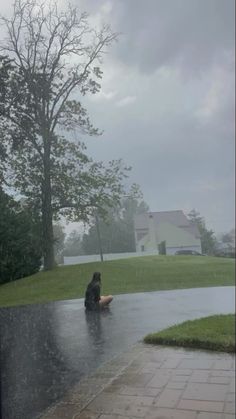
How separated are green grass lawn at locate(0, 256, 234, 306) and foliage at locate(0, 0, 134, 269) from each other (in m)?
0.11

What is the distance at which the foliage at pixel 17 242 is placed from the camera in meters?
2.34

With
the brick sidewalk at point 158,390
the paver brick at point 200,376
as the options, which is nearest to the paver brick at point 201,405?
the brick sidewalk at point 158,390

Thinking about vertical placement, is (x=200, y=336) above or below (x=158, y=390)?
above

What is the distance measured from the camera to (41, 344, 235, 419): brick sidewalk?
9.24 feet

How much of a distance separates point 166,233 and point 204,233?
17cm

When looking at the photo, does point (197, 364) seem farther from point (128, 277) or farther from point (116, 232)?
point (116, 232)

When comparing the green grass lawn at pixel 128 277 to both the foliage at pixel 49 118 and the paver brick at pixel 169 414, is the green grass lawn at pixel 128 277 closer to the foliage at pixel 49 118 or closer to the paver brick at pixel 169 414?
the foliage at pixel 49 118

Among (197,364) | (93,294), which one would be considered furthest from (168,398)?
(93,294)

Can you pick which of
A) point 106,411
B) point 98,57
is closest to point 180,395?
point 106,411

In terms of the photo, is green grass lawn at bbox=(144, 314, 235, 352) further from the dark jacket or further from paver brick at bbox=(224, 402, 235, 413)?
the dark jacket

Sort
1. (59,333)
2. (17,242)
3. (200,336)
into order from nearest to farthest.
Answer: (17,242) → (59,333) → (200,336)

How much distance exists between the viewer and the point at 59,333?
9.43 feet

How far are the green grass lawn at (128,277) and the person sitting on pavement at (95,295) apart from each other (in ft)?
0.09

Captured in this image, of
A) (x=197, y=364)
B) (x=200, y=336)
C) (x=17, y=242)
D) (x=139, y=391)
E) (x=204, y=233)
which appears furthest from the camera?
(x=200, y=336)
